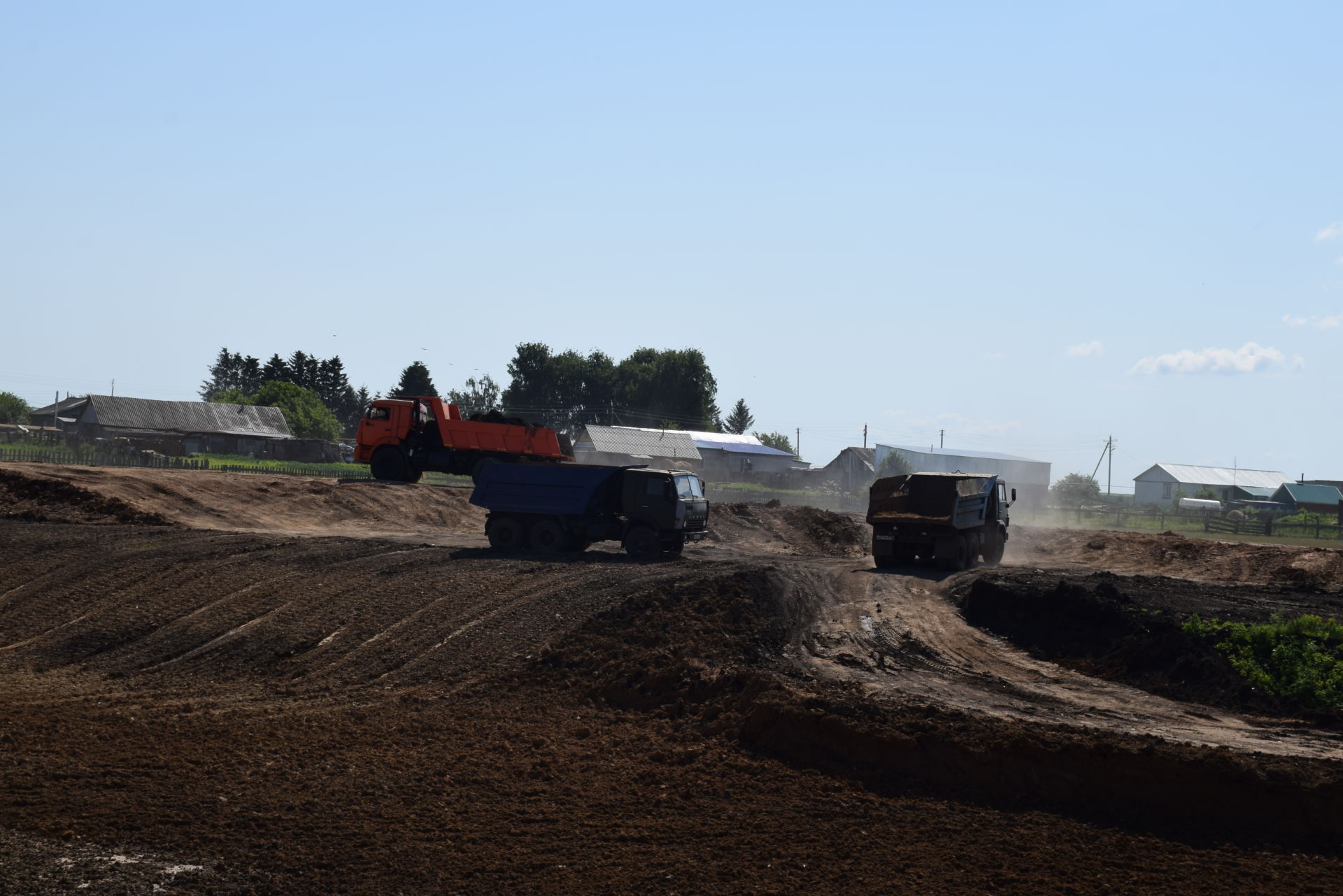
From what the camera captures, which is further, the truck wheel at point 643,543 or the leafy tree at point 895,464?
the leafy tree at point 895,464

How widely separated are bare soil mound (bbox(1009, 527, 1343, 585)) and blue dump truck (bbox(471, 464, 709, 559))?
1295 centimetres

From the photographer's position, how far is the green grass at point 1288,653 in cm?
1402

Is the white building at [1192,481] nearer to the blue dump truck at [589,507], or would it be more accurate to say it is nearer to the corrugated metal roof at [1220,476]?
the corrugated metal roof at [1220,476]

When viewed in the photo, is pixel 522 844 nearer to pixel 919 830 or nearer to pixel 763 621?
pixel 919 830

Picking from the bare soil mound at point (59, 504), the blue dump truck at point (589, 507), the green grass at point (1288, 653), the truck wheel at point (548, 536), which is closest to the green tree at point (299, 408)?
the bare soil mound at point (59, 504)

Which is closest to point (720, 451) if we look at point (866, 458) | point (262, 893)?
point (866, 458)

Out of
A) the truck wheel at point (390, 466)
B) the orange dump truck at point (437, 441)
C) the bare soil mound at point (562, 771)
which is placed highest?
the orange dump truck at point (437, 441)

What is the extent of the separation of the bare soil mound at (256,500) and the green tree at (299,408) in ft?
190

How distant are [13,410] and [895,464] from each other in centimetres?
8578

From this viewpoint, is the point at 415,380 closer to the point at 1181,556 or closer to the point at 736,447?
the point at 736,447

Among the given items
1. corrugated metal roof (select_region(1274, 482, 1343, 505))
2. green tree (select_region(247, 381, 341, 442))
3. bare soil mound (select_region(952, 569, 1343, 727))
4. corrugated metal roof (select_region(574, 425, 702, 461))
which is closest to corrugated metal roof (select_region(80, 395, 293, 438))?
green tree (select_region(247, 381, 341, 442))

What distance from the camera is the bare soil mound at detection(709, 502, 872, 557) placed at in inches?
1390

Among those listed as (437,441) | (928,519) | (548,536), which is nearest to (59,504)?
(437,441)

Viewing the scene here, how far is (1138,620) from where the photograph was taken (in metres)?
17.6
